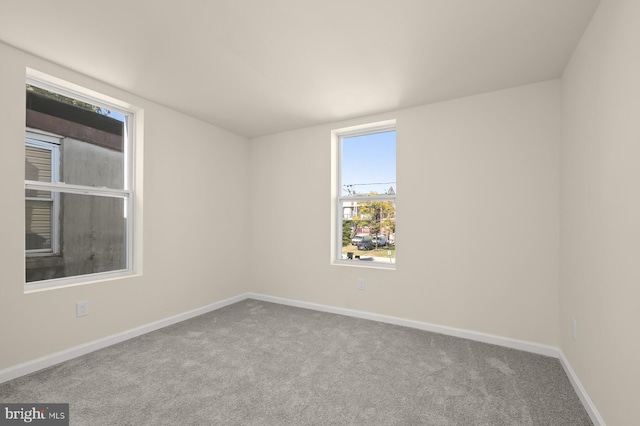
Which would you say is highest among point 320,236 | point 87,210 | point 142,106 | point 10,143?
point 142,106

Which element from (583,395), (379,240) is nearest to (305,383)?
(583,395)

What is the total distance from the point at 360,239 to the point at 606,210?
8.15 ft

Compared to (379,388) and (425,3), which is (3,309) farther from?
(425,3)

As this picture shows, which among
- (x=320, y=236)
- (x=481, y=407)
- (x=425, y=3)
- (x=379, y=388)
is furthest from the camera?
(x=320, y=236)

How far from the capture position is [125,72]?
2557 millimetres

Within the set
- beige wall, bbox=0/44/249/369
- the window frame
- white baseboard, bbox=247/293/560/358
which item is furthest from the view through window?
the window frame

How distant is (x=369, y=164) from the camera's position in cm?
379

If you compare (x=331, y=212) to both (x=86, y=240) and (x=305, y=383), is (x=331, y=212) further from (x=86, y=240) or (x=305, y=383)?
(x=86, y=240)

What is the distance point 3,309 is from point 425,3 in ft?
11.7

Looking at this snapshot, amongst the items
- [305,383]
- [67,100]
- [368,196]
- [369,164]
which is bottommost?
[305,383]

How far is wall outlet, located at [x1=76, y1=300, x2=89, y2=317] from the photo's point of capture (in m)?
2.55

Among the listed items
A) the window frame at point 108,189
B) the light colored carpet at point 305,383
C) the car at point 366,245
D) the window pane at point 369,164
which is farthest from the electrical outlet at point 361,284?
the window frame at point 108,189

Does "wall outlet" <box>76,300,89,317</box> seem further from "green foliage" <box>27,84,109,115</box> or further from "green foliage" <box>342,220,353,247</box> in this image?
"green foliage" <box>342,220,353,247</box>

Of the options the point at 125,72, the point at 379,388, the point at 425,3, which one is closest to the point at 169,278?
the point at 125,72
